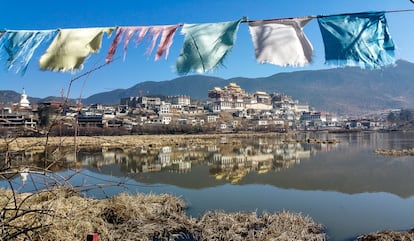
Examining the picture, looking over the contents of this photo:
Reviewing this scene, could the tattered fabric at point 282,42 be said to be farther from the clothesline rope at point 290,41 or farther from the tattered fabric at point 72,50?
the tattered fabric at point 72,50

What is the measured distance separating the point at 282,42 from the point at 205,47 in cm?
61

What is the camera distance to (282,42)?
269cm

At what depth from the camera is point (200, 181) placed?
1068 centimetres

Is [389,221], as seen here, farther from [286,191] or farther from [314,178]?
[314,178]

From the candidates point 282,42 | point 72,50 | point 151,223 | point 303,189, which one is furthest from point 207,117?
point 282,42

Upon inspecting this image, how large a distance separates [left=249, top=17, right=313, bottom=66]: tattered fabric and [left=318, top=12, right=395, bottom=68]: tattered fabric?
16 centimetres

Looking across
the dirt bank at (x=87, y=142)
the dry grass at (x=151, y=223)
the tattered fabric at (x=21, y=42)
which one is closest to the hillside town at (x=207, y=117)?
the dirt bank at (x=87, y=142)

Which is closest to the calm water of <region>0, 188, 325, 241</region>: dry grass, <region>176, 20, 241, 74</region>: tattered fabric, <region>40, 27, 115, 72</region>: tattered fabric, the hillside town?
<region>0, 188, 325, 241</region>: dry grass

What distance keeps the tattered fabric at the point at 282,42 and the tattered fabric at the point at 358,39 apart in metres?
0.16

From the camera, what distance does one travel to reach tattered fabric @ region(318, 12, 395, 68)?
262 cm

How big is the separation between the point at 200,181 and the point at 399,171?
7.71 metres

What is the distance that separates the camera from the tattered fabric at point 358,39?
2615 millimetres

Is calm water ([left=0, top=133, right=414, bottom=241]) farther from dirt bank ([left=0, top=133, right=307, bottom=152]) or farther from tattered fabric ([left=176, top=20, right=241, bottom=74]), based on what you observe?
tattered fabric ([left=176, top=20, right=241, bottom=74])

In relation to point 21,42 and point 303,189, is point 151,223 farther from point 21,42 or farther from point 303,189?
point 303,189
